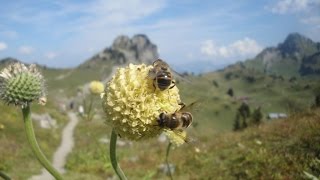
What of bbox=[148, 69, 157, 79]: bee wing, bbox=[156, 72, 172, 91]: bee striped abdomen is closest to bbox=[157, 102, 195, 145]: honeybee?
bbox=[156, 72, 172, 91]: bee striped abdomen

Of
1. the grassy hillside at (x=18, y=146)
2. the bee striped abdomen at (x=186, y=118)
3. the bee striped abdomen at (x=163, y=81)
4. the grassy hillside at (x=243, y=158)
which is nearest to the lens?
the bee striped abdomen at (x=163, y=81)

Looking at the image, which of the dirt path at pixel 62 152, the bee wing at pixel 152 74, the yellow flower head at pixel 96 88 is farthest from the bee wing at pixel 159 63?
the dirt path at pixel 62 152

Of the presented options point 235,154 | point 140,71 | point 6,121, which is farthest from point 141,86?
point 6,121

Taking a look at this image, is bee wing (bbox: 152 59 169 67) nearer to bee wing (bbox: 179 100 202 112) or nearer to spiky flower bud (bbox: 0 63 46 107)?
bee wing (bbox: 179 100 202 112)

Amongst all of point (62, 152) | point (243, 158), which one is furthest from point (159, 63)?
point (62, 152)

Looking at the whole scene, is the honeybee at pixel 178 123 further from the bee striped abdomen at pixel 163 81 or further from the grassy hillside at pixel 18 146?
the grassy hillside at pixel 18 146

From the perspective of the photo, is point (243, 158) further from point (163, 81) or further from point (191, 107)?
point (163, 81)
